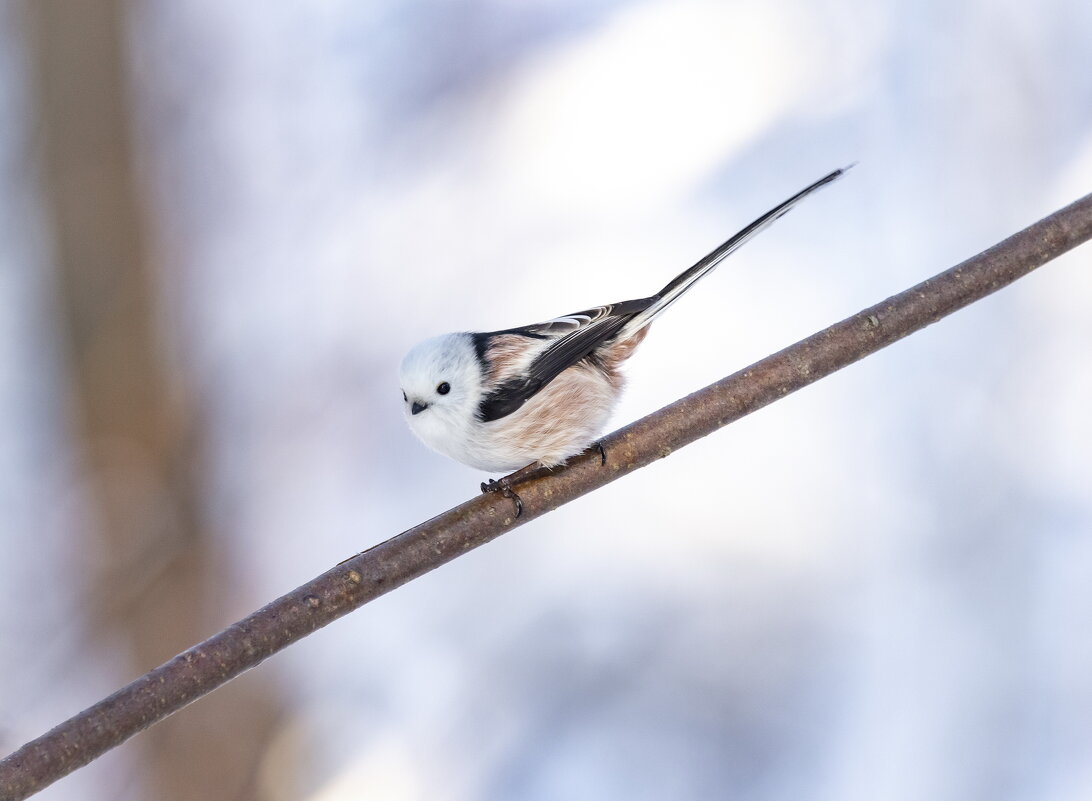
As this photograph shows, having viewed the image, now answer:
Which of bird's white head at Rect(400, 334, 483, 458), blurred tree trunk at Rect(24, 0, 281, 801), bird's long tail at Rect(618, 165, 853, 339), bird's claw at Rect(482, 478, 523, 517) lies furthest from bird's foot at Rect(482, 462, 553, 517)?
blurred tree trunk at Rect(24, 0, 281, 801)

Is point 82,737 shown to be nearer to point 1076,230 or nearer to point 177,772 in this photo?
point 177,772

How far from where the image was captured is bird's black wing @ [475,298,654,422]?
6.58ft

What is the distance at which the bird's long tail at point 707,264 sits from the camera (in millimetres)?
1853

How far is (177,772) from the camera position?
2.85 meters

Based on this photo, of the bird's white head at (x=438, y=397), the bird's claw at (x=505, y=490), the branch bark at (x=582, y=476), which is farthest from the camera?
the bird's white head at (x=438, y=397)

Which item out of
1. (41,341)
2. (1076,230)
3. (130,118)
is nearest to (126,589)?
(41,341)

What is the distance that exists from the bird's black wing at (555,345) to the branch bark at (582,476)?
20cm

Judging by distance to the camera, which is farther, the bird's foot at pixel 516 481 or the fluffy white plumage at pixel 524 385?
the fluffy white plumage at pixel 524 385

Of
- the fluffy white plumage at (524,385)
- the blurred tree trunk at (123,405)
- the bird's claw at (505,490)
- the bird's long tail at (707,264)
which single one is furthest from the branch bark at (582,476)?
the blurred tree trunk at (123,405)

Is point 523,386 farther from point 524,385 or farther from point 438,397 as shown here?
point 438,397

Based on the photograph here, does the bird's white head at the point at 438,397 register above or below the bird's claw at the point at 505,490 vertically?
above

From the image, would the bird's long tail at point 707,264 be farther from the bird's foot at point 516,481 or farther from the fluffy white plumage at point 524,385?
the bird's foot at point 516,481

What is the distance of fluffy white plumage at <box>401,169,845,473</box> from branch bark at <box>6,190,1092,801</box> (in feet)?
0.37

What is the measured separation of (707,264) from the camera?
1.98 meters
